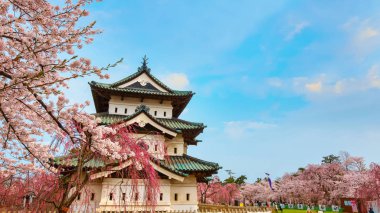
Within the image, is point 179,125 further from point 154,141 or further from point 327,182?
point 327,182

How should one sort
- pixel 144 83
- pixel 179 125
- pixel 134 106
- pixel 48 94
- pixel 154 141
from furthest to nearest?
pixel 144 83, pixel 134 106, pixel 179 125, pixel 154 141, pixel 48 94

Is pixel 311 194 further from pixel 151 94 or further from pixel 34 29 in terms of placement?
pixel 34 29

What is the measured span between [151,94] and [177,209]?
7.72 metres

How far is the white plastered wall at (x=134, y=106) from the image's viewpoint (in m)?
17.5

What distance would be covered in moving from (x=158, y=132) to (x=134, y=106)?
3.75 meters

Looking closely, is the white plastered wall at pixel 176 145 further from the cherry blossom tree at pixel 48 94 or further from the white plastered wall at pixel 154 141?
the cherry blossom tree at pixel 48 94

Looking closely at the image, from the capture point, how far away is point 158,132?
1514cm

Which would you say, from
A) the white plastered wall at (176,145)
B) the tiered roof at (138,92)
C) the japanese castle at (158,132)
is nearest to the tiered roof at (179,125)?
the japanese castle at (158,132)

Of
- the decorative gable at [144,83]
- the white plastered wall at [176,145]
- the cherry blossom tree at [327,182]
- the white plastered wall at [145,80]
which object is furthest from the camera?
the cherry blossom tree at [327,182]

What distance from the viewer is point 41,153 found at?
6875 mm

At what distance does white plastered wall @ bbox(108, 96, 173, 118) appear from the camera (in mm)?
17484

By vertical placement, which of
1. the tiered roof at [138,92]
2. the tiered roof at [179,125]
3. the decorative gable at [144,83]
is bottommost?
the tiered roof at [179,125]

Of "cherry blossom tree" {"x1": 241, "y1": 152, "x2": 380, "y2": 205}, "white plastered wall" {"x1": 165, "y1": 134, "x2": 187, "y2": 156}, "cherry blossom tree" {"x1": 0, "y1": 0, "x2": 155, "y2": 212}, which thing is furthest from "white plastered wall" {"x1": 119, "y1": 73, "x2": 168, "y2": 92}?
"cherry blossom tree" {"x1": 241, "y1": 152, "x2": 380, "y2": 205}

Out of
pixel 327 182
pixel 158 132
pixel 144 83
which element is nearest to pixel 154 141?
pixel 158 132
